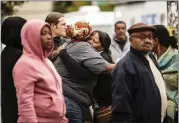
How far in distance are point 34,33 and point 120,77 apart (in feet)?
3.56

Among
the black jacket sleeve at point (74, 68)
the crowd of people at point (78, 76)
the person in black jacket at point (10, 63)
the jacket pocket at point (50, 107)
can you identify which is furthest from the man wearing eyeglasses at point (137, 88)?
the person in black jacket at point (10, 63)

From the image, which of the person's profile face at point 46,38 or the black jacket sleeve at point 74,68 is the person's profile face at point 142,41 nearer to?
the black jacket sleeve at point 74,68

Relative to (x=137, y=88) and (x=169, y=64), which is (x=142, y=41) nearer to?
(x=137, y=88)

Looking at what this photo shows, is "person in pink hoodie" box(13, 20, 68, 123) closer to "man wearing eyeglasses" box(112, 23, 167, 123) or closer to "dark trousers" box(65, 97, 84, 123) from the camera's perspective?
"man wearing eyeglasses" box(112, 23, 167, 123)

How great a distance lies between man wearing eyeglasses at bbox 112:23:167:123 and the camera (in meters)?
6.56

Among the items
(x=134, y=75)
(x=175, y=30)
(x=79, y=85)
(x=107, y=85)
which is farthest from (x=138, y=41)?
(x=175, y=30)

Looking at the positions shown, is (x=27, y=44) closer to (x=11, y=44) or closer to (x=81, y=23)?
(x=11, y=44)

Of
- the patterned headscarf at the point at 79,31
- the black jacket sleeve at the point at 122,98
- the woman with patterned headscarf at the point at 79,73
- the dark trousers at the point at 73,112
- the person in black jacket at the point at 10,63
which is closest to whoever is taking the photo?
the person in black jacket at the point at 10,63

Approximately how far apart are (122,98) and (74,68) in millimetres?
907

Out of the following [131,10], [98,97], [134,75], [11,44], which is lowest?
[131,10]

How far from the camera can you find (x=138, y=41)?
6.81 metres

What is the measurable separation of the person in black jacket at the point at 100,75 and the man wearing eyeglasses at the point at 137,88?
63 centimetres

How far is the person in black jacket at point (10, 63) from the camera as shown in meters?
6.29

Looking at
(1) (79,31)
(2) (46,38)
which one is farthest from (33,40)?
(1) (79,31)
